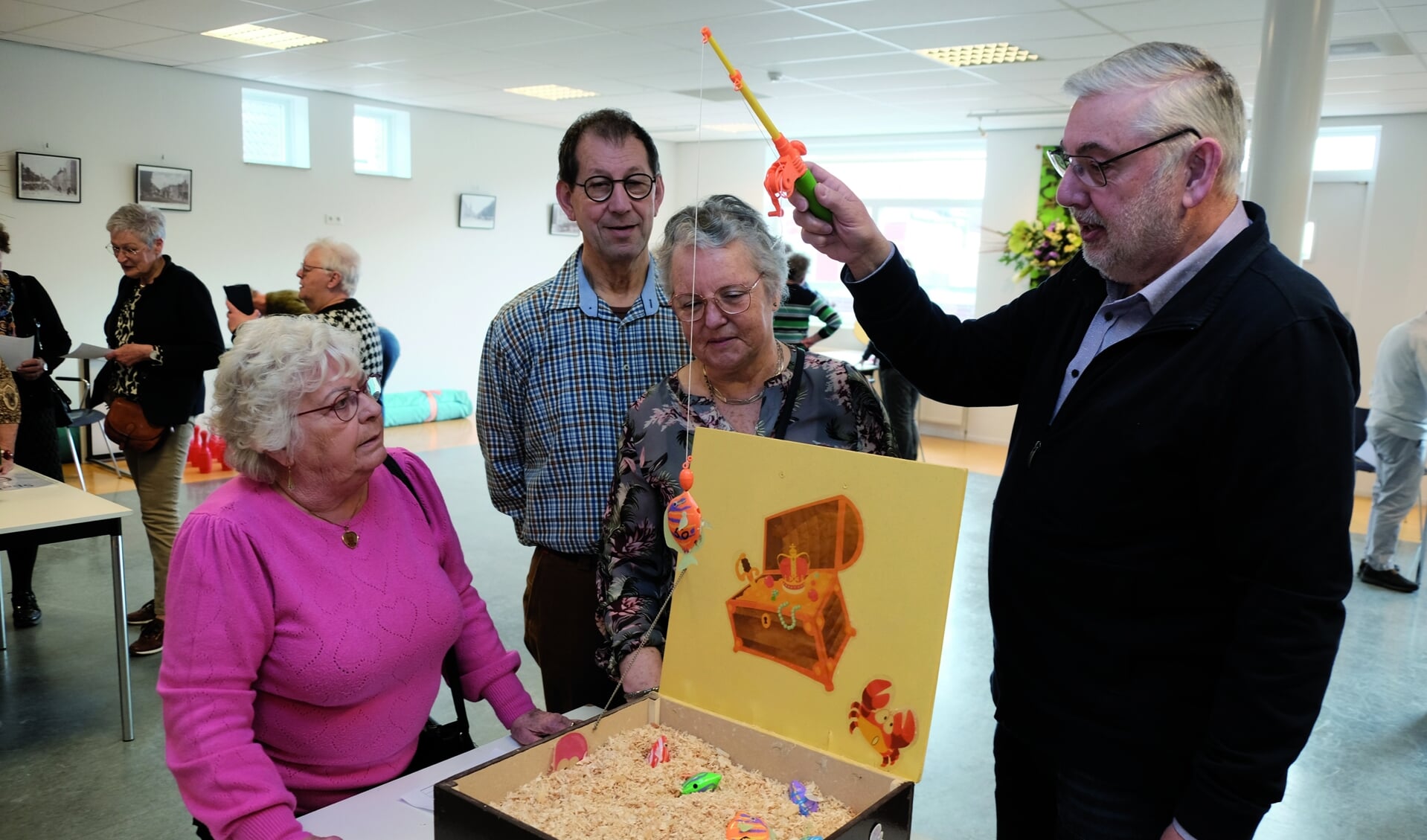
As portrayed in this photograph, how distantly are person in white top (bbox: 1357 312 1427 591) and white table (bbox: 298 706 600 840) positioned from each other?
5.52 m

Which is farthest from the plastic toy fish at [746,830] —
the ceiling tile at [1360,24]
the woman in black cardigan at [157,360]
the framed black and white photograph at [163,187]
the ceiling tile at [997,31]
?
the framed black and white photograph at [163,187]

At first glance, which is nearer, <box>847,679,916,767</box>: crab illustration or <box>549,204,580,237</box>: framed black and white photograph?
<box>847,679,916,767</box>: crab illustration

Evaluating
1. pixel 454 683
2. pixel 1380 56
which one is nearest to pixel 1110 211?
pixel 454 683

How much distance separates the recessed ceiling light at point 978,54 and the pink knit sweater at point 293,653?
5449 millimetres

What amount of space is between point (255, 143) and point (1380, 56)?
8.28 m

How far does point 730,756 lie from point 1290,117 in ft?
13.3

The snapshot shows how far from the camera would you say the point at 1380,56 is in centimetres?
573

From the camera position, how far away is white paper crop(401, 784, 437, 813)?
1.46 m

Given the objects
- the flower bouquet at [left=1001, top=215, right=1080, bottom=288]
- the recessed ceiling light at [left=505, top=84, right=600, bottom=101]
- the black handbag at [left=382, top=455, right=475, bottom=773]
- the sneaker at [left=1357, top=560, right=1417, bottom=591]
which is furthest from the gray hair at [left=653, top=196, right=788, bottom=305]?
the recessed ceiling light at [left=505, top=84, right=600, bottom=101]

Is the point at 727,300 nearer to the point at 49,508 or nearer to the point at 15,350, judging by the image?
the point at 49,508

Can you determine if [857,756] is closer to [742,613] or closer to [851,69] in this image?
[742,613]

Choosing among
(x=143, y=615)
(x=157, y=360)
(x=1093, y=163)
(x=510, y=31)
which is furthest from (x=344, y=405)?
(x=510, y=31)

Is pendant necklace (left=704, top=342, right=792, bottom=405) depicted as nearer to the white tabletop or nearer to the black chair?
the white tabletop

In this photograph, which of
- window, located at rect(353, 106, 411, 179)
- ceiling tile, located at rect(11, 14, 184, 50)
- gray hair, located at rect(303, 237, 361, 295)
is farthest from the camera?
window, located at rect(353, 106, 411, 179)
